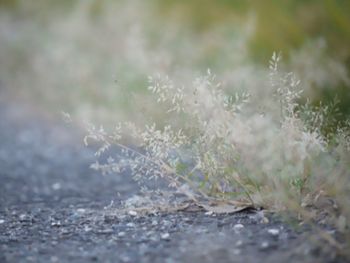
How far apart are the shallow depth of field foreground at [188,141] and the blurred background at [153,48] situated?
0.02 m

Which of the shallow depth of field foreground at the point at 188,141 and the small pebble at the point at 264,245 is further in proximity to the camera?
the shallow depth of field foreground at the point at 188,141

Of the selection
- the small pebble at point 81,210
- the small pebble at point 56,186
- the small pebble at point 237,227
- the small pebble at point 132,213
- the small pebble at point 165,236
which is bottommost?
the small pebble at point 237,227

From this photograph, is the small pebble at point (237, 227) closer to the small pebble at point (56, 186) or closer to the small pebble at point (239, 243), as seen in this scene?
the small pebble at point (239, 243)

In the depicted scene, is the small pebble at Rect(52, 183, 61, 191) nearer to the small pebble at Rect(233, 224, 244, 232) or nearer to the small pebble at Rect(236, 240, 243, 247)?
the small pebble at Rect(233, 224, 244, 232)

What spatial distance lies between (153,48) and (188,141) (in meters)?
3.76

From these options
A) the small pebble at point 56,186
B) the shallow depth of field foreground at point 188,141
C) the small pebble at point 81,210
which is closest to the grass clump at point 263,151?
Answer: the shallow depth of field foreground at point 188,141

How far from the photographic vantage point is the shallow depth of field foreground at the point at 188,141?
2.79 metres

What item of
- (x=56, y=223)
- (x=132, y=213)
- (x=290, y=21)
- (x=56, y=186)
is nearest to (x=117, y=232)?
(x=132, y=213)

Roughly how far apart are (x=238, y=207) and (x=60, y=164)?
A: 2627 millimetres

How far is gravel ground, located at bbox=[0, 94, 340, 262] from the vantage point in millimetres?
2568

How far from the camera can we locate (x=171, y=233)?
289 cm

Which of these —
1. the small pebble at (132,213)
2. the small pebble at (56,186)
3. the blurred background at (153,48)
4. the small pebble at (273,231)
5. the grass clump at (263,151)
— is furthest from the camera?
the blurred background at (153,48)

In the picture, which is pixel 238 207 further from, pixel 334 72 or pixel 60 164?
pixel 60 164

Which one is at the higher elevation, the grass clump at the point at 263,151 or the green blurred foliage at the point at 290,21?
the green blurred foliage at the point at 290,21
